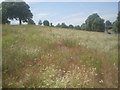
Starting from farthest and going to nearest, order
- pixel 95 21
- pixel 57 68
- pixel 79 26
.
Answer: pixel 79 26, pixel 95 21, pixel 57 68

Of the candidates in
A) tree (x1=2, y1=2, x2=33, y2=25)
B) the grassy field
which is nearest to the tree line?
tree (x1=2, y1=2, x2=33, y2=25)

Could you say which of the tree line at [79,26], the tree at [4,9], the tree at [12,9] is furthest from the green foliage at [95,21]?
the tree at [4,9]

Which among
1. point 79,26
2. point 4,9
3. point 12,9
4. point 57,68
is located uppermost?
point 12,9

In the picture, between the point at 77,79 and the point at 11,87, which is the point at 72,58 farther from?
the point at 11,87

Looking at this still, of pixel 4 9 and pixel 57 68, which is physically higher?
pixel 4 9

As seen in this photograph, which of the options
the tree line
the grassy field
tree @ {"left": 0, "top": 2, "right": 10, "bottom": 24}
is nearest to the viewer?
the grassy field

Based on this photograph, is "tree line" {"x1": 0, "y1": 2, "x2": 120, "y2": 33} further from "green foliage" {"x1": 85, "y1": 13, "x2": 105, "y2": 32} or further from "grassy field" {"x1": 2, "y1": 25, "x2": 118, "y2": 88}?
"grassy field" {"x1": 2, "y1": 25, "x2": 118, "y2": 88}

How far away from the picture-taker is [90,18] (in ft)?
21.0

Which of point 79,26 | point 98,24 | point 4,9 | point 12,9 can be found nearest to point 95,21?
point 98,24

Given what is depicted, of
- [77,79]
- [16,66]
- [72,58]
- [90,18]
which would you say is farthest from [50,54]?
[90,18]

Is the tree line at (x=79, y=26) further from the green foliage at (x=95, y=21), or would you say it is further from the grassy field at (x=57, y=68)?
the grassy field at (x=57, y=68)

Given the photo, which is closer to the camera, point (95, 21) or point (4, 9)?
point (95, 21)

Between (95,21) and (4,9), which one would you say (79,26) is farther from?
(4,9)

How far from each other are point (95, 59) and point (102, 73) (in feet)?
2.43
